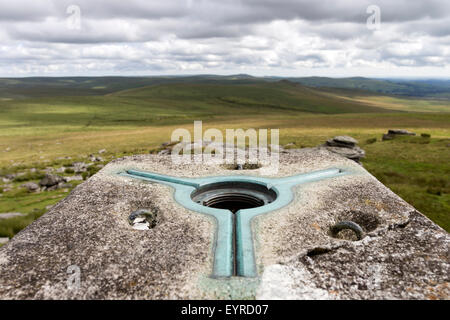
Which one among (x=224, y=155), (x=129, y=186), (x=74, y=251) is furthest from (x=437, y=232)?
(x=224, y=155)

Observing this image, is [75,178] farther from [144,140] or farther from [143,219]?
[144,140]

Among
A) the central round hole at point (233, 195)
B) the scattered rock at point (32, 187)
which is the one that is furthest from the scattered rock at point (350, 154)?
the scattered rock at point (32, 187)

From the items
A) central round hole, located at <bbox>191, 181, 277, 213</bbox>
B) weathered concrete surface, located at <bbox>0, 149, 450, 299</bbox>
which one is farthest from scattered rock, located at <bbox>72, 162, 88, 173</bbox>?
central round hole, located at <bbox>191, 181, 277, 213</bbox>

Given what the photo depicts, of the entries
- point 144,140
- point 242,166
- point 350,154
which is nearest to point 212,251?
point 242,166

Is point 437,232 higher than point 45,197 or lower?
higher
